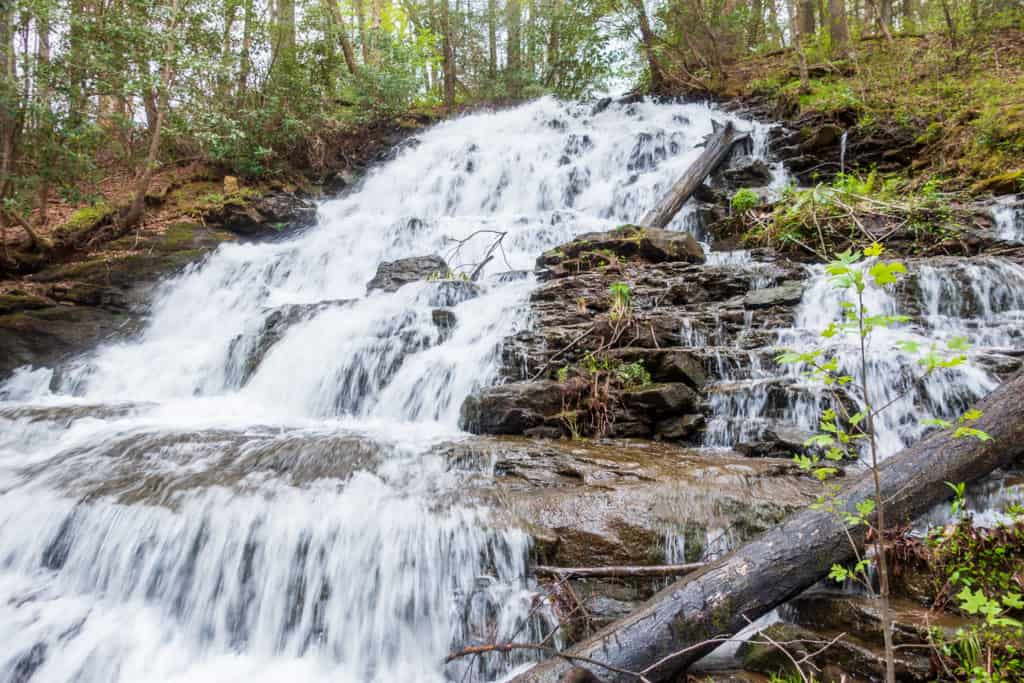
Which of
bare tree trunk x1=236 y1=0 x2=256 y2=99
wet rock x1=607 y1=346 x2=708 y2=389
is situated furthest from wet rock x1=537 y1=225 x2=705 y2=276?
bare tree trunk x1=236 y1=0 x2=256 y2=99

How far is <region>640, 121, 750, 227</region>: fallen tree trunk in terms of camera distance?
870 centimetres

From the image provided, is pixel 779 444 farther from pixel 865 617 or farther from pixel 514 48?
pixel 514 48

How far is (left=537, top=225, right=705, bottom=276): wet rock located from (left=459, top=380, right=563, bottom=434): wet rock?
8.56 ft

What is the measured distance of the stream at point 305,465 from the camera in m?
3.01

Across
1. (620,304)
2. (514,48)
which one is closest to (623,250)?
(620,304)

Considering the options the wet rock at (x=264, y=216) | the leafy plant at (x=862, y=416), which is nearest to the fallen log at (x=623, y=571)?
the leafy plant at (x=862, y=416)

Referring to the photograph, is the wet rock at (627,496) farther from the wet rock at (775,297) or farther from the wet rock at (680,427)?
the wet rock at (775,297)

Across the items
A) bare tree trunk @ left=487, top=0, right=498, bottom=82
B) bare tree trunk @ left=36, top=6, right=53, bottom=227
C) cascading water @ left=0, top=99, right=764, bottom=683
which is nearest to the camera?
cascading water @ left=0, top=99, right=764, bottom=683

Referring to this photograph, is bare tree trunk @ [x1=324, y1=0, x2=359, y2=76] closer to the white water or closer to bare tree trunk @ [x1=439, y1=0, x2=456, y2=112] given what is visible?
bare tree trunk @ [x1=439, y1=0, x2=456, y2=112]

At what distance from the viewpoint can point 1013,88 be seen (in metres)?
8.29

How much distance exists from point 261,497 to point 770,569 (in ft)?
9.77

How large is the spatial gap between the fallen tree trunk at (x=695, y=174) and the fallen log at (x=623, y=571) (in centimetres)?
641

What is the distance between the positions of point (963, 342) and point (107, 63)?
11617mm

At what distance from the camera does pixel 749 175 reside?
9.69 meters
